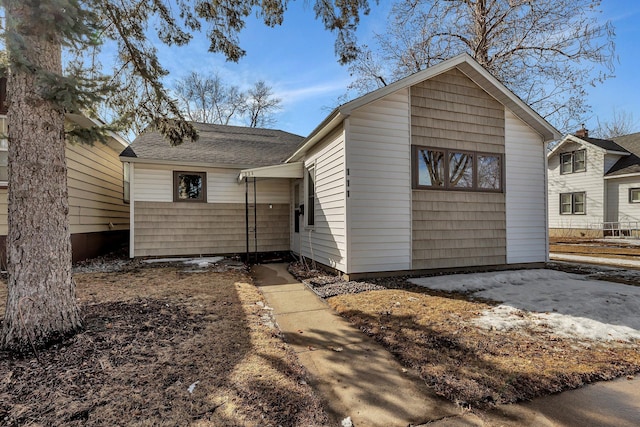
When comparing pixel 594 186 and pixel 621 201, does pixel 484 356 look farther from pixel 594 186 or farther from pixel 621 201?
pixel 594 186

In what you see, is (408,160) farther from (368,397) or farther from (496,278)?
(368,397)

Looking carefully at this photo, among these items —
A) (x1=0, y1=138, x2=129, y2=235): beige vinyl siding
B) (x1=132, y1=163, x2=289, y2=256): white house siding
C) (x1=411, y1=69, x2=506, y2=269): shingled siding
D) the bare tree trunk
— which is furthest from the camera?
(x1=132, y1=163, x2=289, y2=256): white house siding

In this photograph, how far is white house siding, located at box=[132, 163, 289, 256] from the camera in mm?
8680

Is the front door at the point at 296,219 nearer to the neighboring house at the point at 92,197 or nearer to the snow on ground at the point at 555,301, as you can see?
the snow on ground at the point at 555,301

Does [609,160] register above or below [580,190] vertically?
above

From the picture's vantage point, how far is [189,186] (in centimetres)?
921

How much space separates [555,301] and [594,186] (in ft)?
60.0

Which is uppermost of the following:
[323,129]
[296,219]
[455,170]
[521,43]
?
[521,43]

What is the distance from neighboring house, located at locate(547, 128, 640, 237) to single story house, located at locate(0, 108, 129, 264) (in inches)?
900

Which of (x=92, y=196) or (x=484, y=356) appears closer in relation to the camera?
(x=484, y=356)

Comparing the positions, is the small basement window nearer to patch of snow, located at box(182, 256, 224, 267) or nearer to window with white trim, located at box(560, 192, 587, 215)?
patch of snow, located at box(182, 256, 224, 267)

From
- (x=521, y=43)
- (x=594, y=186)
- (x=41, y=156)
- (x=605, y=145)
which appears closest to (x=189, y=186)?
(x=41, y=156)

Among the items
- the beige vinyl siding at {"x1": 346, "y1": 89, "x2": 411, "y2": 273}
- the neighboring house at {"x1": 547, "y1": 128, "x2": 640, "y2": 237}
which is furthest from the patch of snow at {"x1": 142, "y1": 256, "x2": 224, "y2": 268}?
the neighboring house at {"x1": 547, "y1": 128, "x2": 640, "y2": 237}

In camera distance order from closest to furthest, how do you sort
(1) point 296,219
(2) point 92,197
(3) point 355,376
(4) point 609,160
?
1. (3) point 355,376
2. (2) point 92,197
3. (1) point 296,219
4. (4) point 609,160
